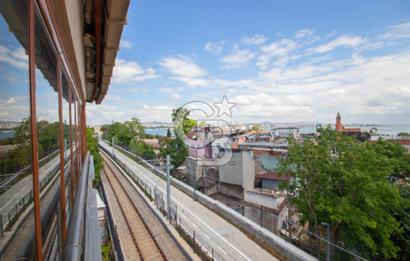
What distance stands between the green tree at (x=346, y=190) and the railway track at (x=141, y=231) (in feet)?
19.0

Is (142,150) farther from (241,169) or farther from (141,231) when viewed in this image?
(141,231)

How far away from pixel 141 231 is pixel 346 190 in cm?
877

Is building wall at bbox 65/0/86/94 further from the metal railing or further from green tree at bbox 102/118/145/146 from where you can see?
green tree at bbox 102/118/145/146

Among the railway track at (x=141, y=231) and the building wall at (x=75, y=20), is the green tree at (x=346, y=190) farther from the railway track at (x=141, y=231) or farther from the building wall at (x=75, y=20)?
the building wall at (x=75, y=20)

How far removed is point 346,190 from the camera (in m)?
10.2

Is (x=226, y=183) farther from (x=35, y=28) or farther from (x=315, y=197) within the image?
(x=35, y=28)

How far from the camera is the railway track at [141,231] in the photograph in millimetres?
8234

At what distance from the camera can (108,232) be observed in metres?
10.9

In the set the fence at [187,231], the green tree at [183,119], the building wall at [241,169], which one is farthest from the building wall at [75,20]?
the green tree at [183,119]

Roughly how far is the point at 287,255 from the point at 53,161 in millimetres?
8340

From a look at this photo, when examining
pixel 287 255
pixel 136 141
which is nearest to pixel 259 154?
pixel 287 255

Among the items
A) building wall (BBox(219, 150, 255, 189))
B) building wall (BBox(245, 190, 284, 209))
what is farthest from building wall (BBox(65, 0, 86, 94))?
building wall (BBox(219, 150, 255, 189))

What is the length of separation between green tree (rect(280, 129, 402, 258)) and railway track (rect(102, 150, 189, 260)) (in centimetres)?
580

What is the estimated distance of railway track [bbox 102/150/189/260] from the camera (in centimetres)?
823
